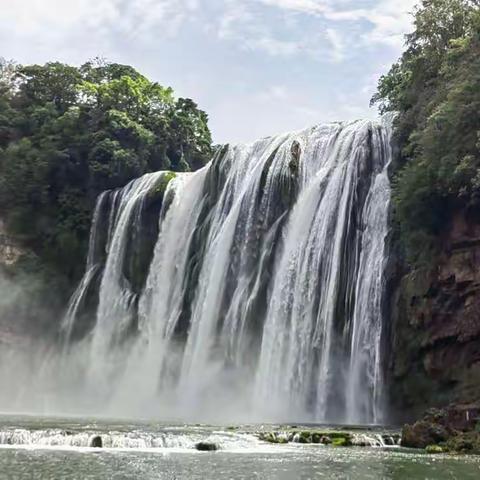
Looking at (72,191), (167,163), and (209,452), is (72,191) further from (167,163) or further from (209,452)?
(209,452)

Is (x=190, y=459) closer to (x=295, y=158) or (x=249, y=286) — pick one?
(x=249, y=286)

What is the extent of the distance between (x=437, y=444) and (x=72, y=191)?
33.7 meters

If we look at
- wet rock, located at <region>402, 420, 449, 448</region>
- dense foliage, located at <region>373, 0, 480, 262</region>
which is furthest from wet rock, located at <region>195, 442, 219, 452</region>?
dense foliage, located at <region>373, 0, 480, 262</region>

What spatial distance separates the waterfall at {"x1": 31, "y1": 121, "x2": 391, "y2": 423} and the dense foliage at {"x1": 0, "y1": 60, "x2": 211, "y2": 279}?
2886 mm

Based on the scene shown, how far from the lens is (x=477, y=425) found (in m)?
22.3

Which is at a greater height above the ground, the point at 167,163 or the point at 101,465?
the point at 167,163

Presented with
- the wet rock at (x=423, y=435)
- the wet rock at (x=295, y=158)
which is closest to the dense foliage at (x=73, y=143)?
the wet rock at (x=295, y=158)

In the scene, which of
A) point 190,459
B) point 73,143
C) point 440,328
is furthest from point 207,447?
point 73,143

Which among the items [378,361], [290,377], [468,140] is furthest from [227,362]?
[468,140]

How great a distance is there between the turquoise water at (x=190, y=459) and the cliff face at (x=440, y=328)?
694 cm

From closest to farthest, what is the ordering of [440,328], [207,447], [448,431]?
[207,447] → [448,431] → [440,328]

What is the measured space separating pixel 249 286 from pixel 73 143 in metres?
21.3

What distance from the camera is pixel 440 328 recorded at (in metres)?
28.0

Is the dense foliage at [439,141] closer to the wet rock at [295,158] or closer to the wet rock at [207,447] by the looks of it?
the wet rock at [295,158]
